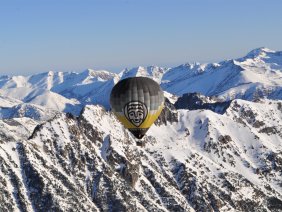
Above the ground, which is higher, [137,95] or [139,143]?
[137,95]

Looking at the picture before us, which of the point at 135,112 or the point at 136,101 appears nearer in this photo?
the point at 136,101

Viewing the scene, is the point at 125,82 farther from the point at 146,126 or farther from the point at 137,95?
the point at 146,126

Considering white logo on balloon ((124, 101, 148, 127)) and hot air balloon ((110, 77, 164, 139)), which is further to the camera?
white logo on balloon ((124, 101, 148, 127))

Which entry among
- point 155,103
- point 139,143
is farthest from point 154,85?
point 139,143

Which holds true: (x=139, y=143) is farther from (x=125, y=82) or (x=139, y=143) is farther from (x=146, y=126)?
(x=125, y=82)

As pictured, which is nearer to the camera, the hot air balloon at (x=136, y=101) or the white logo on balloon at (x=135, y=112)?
the hot air balloon at (x=136, y=101)

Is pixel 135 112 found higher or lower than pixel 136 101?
lower
